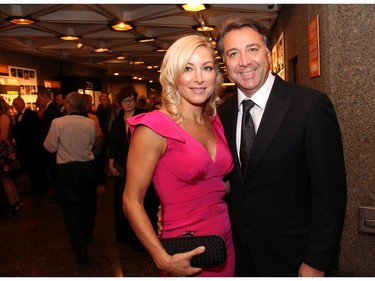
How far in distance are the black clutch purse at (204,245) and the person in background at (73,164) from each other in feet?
8.29

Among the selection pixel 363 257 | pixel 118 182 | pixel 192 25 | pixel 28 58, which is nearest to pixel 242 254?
pixel 363 257

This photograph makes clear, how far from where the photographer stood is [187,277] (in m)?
1.58

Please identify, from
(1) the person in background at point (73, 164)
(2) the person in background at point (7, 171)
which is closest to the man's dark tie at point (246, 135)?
(1) the person in background at point (73, 164)

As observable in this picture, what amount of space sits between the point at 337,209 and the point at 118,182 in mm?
2944

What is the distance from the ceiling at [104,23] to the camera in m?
5.75

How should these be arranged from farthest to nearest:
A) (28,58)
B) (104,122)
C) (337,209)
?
(28,58) < (104,122) < (337,209)

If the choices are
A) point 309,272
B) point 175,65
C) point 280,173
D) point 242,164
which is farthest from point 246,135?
point 309,272

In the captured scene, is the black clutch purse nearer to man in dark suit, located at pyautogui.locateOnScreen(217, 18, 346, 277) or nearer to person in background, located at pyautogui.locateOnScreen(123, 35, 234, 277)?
person in background, located at pyautogui.locateOnScreen(123, 35, 234, 277)

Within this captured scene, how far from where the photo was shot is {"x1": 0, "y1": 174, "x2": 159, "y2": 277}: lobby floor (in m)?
3.62

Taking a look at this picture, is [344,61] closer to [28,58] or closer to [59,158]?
[59,158]

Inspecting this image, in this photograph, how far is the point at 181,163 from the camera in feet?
5.28

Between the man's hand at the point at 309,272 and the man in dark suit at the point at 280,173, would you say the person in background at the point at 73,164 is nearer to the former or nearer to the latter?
the man in dark suit at the point at 280,173

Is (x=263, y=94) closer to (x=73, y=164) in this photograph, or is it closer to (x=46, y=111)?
(x=73, y=164)

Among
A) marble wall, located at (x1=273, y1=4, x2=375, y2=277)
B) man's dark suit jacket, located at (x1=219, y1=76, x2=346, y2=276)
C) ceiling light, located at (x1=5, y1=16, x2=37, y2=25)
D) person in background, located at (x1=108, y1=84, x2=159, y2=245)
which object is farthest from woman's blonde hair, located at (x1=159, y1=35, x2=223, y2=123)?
ceiling light, located at (x1=5, y1=16, x2=37, y2=25)
